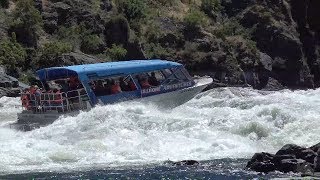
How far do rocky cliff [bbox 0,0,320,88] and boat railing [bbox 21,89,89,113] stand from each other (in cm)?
1342

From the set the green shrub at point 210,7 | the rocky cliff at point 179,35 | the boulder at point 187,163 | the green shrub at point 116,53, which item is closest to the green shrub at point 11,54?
the rocky cliff at point 179,35

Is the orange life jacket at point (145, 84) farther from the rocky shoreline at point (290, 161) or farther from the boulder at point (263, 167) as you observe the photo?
the boulder at point (263, 167)

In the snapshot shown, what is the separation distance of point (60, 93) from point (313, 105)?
37.6 ft

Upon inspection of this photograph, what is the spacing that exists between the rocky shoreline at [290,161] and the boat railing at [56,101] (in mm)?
11630

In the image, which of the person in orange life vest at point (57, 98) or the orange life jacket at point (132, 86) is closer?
the person in orange life vest at point (57, 98)

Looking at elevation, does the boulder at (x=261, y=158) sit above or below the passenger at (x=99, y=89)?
below

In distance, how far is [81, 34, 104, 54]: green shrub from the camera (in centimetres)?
4947

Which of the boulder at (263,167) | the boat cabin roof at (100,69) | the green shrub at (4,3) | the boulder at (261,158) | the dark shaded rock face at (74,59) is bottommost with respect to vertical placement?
the boulder at (263,167)

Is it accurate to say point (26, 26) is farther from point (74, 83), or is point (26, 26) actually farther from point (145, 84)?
point (145, 84)

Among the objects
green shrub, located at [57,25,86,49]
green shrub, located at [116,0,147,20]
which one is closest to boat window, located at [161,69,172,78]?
green shrub, located at [57,25,86,49]

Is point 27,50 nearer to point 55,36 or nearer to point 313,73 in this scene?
point 55,36

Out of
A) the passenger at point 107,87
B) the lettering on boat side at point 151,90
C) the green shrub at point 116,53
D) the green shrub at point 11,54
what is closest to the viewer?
the passenger at point 107,87

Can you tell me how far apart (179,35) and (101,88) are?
2542cm

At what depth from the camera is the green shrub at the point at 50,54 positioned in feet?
145
